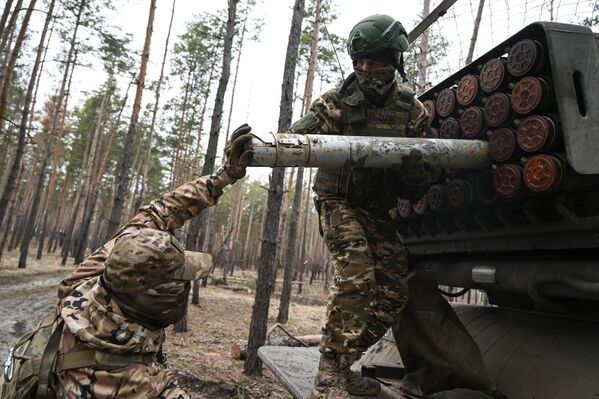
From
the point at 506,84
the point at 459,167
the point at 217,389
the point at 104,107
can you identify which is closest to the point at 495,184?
the point at 459,167

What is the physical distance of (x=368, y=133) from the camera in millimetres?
2947

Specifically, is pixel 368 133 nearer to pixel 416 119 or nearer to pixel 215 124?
pixel 416 119

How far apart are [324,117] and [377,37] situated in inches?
23.6

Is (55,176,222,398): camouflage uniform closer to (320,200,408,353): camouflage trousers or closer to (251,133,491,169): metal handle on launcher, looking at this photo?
(251,133,491,169): metal handle on launcher

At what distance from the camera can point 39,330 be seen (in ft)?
7.61

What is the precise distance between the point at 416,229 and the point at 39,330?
A: 8.49ft

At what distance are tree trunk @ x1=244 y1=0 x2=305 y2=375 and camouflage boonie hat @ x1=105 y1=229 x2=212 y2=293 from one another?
5.51 m

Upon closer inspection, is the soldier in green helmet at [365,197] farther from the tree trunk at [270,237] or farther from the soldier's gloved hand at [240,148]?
the tree trunk at [270,237]

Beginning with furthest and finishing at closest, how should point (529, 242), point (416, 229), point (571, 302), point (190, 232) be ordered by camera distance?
point (190, 232) < point (416, 229) < point (571, 302) < point (529, 242)

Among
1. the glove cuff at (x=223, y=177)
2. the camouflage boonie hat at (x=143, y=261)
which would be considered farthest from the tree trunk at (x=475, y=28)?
the camouflage boonie hat at (x=143, y=261)

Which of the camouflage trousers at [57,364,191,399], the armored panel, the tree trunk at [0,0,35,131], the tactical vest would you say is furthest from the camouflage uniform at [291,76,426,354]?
the tree trunk at [0,0,35,131]

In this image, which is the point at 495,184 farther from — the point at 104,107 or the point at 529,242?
the point at 104,107

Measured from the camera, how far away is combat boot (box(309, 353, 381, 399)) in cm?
253

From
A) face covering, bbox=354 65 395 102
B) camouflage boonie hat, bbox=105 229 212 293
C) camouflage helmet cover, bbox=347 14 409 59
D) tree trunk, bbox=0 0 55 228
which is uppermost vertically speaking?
tree trunk, bbox=0 0 55 228
